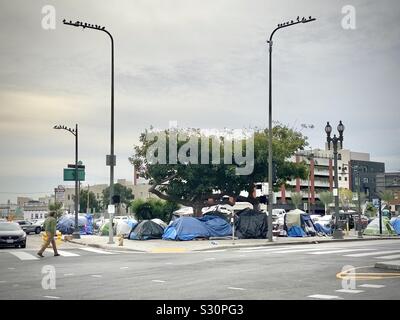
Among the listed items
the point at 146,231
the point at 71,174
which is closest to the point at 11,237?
the point at 146,231

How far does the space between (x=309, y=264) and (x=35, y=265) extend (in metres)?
8.68

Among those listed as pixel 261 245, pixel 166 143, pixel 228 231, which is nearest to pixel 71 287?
pixel 261 245

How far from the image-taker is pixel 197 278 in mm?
13664

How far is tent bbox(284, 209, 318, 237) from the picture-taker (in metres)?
36.8

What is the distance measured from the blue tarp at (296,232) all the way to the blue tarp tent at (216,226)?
4.83 m

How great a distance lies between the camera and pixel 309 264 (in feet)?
56.2

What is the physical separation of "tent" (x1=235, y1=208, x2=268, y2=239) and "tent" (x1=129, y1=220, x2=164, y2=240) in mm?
4890

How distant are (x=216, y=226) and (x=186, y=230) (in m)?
2.35

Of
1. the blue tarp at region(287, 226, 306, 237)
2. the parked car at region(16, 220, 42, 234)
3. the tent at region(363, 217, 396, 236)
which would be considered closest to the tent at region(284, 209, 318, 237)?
the blue tarp at region(287, 226, 306, 237)

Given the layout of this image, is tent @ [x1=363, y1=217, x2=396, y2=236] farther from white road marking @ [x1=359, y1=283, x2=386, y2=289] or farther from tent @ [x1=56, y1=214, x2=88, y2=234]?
white road marking @ [x1=359, y1=283, x2=386, y2=289]

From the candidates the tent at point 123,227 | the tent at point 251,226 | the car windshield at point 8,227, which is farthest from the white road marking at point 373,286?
the tent at point 123,227

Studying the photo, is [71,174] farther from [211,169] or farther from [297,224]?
[297,224]

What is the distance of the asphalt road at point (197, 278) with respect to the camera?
11.0m
